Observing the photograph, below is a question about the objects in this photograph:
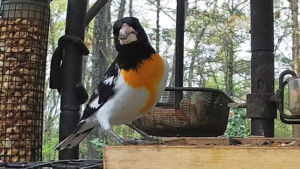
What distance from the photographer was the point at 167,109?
10.4 ft

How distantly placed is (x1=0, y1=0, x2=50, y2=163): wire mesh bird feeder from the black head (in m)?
0.77

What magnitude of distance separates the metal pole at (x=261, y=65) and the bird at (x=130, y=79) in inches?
44.7

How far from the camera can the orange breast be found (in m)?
1.66

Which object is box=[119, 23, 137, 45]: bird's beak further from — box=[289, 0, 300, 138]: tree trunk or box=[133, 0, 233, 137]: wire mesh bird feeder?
box=[289, 0, 300, 138]: tree trunk

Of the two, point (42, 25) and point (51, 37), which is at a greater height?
point (51, 37)

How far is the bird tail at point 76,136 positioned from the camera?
200 cm

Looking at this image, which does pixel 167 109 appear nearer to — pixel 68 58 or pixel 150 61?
pixel 68 58

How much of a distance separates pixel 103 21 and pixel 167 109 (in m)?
6.74

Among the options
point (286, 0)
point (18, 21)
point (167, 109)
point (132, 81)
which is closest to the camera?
point (132, 81)

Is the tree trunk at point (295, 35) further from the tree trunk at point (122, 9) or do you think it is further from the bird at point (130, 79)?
the bird at point (130, 79)

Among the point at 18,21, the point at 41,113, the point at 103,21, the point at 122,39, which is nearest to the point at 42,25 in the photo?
the point at 18,21

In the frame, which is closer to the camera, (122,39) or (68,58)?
(122,39)

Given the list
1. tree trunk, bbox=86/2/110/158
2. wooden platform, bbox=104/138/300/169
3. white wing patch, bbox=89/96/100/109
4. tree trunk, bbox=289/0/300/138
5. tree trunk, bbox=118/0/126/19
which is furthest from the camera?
tree trunk, bbox=289/0/300/138

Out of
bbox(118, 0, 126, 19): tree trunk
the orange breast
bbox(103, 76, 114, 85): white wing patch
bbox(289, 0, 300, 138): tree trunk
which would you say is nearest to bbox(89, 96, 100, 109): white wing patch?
bbox(103, 76, 114, 85): white wing patch
